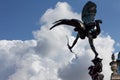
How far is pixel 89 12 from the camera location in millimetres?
24953

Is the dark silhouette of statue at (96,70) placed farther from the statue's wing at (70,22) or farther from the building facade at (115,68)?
the building facade at (115,68)

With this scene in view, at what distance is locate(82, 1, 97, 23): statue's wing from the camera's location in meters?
24.5

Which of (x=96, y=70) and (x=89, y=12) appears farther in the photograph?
(x=89, y=12)

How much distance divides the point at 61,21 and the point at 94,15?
6.31 feet

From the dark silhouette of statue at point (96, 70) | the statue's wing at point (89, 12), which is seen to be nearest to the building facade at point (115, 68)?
the statue's wing at point (89, 12)

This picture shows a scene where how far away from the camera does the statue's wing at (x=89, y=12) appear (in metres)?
24.5

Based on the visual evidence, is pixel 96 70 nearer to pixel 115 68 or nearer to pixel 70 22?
pixel 70 22

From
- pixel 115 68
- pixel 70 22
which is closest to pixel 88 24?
pixel 70 22

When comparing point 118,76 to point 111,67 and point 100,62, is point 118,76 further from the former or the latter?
point 100,62

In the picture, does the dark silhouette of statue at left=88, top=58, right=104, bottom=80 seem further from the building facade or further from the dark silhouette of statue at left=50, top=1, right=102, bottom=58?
the building facade

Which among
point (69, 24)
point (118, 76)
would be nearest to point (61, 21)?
point (69, 24)

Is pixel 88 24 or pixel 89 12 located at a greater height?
pixel 89 12

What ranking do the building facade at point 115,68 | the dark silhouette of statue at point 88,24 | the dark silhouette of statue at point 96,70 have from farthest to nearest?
the building facade at point 115,68, the dark silhouette of statue at point 88,24, the dark silhouette of statue at point 96,70

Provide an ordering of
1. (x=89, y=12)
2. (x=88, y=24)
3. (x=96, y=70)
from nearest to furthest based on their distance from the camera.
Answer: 1. (x=96, y=70)
2. (x=88, y=24)
3. (x=89, y=12)
